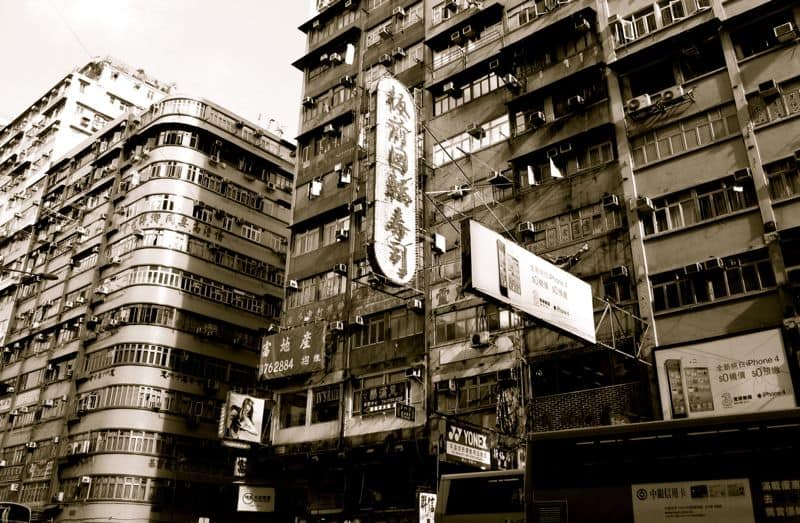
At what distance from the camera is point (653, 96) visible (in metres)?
21.1

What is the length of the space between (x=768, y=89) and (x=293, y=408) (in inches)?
794

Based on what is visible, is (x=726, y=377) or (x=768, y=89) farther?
(x=768, y=89)

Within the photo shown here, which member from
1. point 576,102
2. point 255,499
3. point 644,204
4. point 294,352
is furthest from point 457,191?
point 255,499

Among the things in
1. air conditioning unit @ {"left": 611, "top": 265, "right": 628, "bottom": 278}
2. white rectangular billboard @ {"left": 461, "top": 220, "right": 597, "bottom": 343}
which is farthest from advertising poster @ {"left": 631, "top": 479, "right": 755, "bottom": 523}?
air conditioning unit @ {"left": 611, "top": 265, "right": 628, "bottom": 278}

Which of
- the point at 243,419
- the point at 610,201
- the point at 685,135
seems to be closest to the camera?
the point at 685,135

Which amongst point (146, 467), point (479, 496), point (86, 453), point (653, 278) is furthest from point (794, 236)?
point (86, 453)

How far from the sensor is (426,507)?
17.4 meters

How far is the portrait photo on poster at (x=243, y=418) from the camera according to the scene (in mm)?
26766

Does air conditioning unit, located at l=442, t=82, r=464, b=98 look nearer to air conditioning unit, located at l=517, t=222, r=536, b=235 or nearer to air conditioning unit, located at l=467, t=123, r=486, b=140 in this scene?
air conditioning unit, located at l=467, t=123, r=486, b=140

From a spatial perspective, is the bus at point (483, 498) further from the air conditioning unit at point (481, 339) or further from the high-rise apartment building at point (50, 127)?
the high-rise apartment building at point (50, 127)

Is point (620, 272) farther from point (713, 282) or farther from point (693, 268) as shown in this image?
point (713, 282)

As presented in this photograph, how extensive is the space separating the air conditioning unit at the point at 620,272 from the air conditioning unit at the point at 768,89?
19.7 ft

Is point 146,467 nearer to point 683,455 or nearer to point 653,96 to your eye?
point 653,96

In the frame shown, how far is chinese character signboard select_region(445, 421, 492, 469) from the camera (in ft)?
55.8
